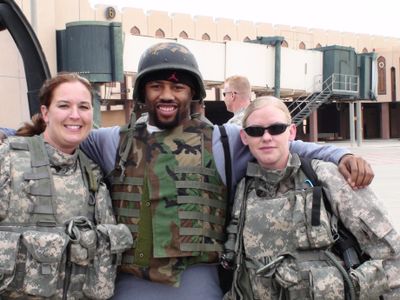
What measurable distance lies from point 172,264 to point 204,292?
0.20 m

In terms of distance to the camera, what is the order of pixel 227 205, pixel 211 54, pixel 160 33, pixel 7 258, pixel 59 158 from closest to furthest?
pixel 7 258, pixel 59 158, pixel 227 205, pixel 211 54, pixel 160 33

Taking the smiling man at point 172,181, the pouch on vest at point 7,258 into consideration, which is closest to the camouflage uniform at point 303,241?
the smiling man at point 172,181

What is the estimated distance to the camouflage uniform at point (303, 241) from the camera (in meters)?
2.50

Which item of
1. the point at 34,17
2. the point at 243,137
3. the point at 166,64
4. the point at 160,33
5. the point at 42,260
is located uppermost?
the point at 160,33

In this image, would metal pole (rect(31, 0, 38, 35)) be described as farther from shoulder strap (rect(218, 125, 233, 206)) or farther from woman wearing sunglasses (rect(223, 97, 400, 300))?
woman wearing sunglasses (rect(223, 97, 400, 300))

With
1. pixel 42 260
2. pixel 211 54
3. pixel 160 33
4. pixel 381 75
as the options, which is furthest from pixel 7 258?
pixel 381 75

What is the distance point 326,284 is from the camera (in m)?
2.46

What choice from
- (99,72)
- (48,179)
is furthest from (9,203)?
(99,72)

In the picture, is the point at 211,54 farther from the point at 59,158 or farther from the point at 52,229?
the point at 52,229

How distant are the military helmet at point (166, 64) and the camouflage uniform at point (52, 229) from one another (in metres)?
0.50

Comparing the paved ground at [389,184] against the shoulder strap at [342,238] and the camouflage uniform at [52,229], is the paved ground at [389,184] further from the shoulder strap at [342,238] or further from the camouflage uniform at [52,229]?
the camouflage uniform at [52,229]

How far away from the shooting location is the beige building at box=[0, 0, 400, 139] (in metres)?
6.30

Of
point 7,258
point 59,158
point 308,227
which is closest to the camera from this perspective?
point 7,258

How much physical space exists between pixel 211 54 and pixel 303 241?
17983 mm
